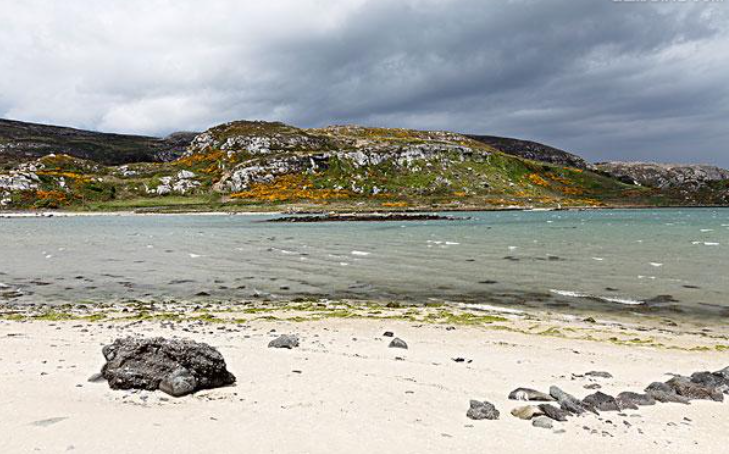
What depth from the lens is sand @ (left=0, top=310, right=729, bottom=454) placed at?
25.5ft

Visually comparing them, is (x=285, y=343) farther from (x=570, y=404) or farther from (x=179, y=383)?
(x=570, y=404)

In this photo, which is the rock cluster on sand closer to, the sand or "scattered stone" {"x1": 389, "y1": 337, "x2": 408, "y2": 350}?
the sand

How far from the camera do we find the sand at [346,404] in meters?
7.77

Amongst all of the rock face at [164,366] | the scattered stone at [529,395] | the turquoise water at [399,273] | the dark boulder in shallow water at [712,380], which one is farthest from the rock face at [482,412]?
the turquoise water at [399,273]

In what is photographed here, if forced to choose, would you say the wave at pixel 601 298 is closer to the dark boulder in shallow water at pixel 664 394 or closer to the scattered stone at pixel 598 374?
the scattered stone at pixel 598 374

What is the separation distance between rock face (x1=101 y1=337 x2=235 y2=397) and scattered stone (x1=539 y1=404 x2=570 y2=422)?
21.8ft

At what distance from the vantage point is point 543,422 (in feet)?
28.6

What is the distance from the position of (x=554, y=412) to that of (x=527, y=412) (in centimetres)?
48

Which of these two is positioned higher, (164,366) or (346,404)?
(164,366)

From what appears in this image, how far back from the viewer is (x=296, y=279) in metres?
35.0

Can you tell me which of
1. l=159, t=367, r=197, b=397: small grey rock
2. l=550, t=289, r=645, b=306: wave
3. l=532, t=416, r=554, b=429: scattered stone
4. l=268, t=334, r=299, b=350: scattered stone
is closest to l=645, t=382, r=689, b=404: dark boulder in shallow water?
l=532, t=416, r=554, b=429: scattered stone

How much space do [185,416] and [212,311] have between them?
51.6ft

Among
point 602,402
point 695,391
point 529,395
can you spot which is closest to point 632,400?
point 602,402

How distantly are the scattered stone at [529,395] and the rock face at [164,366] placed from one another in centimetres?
623
